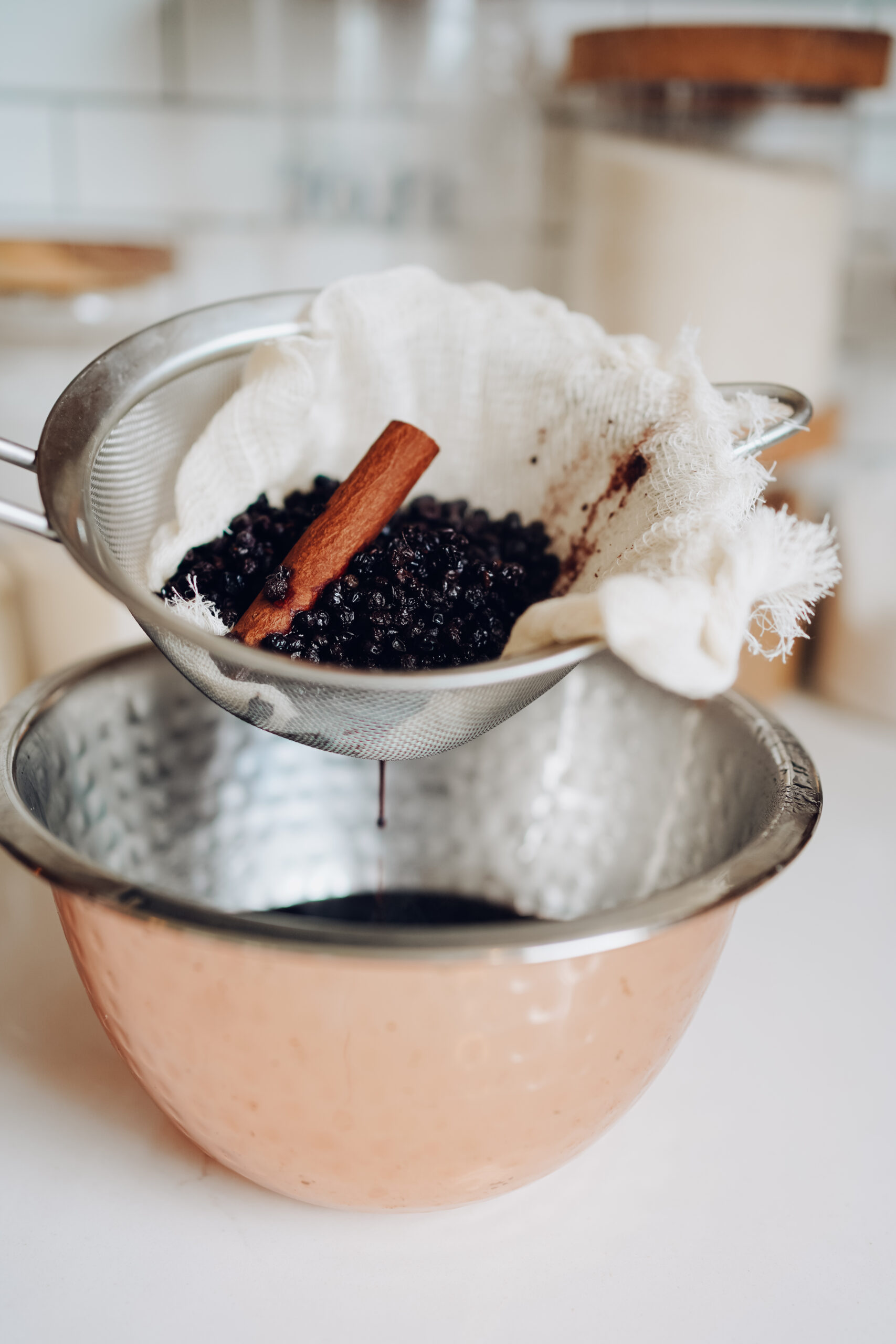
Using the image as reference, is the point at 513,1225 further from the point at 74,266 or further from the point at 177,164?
the point at 177,164

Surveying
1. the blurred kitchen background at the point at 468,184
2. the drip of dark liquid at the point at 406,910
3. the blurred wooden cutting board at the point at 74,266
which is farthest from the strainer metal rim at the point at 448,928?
the blurred wooden cutting board at the point at 74,266

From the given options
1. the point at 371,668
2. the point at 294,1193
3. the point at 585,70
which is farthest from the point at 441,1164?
the point at 585,70

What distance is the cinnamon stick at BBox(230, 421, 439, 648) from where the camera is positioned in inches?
18.5

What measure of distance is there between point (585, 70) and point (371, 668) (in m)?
0.60

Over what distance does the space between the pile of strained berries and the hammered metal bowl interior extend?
0.03 m

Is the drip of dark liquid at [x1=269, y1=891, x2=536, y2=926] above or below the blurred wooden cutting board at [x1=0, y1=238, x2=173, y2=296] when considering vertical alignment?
below

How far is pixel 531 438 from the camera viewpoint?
58 centimetres

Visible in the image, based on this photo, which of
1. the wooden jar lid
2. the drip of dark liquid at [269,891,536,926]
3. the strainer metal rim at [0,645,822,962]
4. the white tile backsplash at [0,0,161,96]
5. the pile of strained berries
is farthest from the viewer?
the white tile backsplash at [0,0,161,96]

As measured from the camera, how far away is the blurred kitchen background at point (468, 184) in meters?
0.77

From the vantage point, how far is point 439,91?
→ 0.93m

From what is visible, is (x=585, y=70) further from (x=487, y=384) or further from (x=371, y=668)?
(x=371, y=668)

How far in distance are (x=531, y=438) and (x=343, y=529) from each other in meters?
0.14

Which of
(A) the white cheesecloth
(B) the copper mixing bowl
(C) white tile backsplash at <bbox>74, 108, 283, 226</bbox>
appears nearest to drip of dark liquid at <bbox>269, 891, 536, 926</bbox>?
(B) the copper mixing bowl

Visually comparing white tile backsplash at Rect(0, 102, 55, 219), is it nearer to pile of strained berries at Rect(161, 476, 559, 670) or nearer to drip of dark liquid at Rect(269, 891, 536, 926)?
pile of strained berries at Rect(161, 476, 559, 670)
